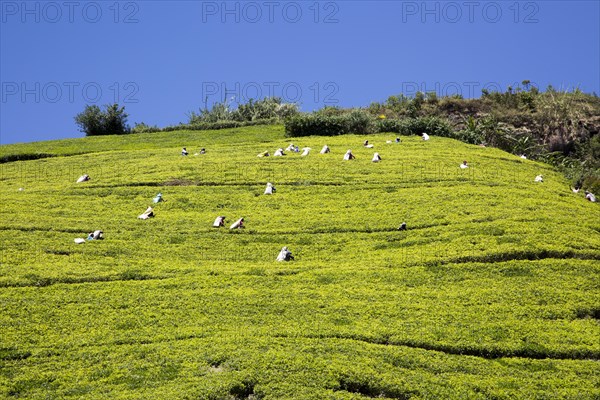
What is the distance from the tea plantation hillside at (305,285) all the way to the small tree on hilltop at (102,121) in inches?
851

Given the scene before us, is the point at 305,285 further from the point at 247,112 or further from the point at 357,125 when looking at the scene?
the point at 247,112

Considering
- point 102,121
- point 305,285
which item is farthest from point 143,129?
point 305,285

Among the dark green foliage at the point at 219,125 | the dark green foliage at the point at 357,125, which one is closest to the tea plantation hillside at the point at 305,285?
the dark green foliage at the point at 357,125

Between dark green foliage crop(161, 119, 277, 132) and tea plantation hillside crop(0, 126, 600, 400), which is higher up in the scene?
dark green foliage crop(161, 119, 277, 132)

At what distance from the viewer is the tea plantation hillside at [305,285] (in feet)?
67.7

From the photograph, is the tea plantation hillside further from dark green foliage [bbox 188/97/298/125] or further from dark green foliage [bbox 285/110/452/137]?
dark green foliage [bbox 188/97/298/125]

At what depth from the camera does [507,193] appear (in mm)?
36969

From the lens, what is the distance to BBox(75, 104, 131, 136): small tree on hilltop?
64625 mm

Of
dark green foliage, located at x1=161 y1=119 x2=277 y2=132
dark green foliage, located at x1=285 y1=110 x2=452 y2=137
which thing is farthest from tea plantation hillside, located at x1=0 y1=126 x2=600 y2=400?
dark green foliage, located at x1=161 y1=119 x2=277 y2=132

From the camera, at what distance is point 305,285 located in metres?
26.5

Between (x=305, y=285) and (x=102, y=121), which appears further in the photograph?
(x=102, y=121)

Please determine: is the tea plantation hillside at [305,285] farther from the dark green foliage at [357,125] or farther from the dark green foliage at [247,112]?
the dark green foliage at [247,112]

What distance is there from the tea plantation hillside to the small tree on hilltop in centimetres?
2161

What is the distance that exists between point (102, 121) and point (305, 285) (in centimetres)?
4304
